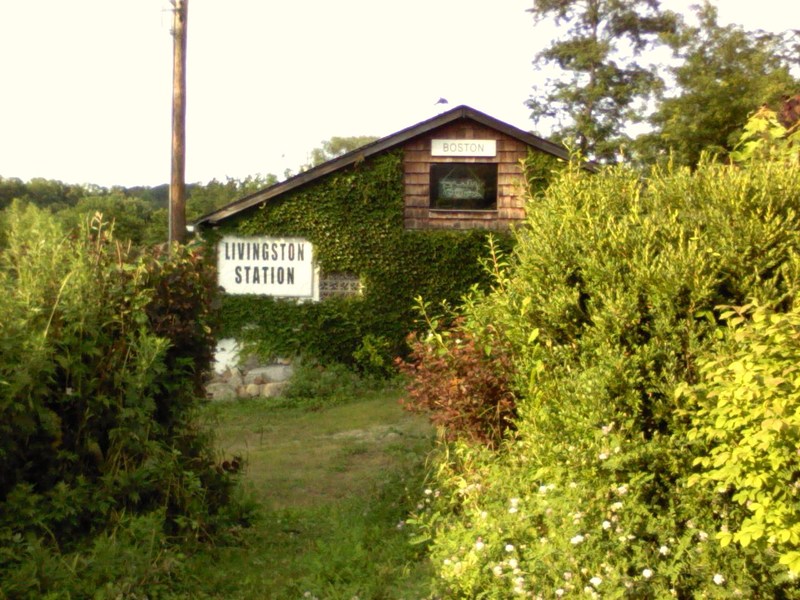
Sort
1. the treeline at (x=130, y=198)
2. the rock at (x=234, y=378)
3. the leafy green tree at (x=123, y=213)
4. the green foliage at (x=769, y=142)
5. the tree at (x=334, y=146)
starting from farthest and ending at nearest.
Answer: the tree at (x=334, y=146) < the treeline at (x=130, y=198) < the leafy green tree at (x=123, y=213) < the rock at (x=234, y=378) < the green foliage at (x=769, y=142)

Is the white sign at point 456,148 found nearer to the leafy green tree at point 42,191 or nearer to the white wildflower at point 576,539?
the white wildflower at point 576,539

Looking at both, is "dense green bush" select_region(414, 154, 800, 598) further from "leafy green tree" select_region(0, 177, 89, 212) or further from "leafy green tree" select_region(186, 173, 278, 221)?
"leafy green tree" select_region(0, 177, 89, 212)

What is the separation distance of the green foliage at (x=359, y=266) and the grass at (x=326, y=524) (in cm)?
551

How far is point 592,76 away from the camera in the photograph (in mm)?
39969

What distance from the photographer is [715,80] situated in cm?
2847

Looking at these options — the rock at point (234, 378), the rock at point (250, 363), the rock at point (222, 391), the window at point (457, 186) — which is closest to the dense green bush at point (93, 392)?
the rock at point (222, 391)

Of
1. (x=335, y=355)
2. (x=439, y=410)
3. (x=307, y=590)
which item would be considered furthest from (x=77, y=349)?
(x=335, y=355)

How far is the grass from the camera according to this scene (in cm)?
666

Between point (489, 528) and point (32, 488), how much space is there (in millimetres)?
2924

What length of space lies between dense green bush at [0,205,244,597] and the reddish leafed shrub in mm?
1801

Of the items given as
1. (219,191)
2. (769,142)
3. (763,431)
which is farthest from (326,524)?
(219,191)

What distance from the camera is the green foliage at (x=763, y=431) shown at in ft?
16.1

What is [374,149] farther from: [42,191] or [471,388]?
[42,191]

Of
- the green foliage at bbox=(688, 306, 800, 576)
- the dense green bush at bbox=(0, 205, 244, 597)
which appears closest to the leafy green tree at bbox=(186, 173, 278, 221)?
the dense green bush at bbox=(0, 205, 244, 597)
